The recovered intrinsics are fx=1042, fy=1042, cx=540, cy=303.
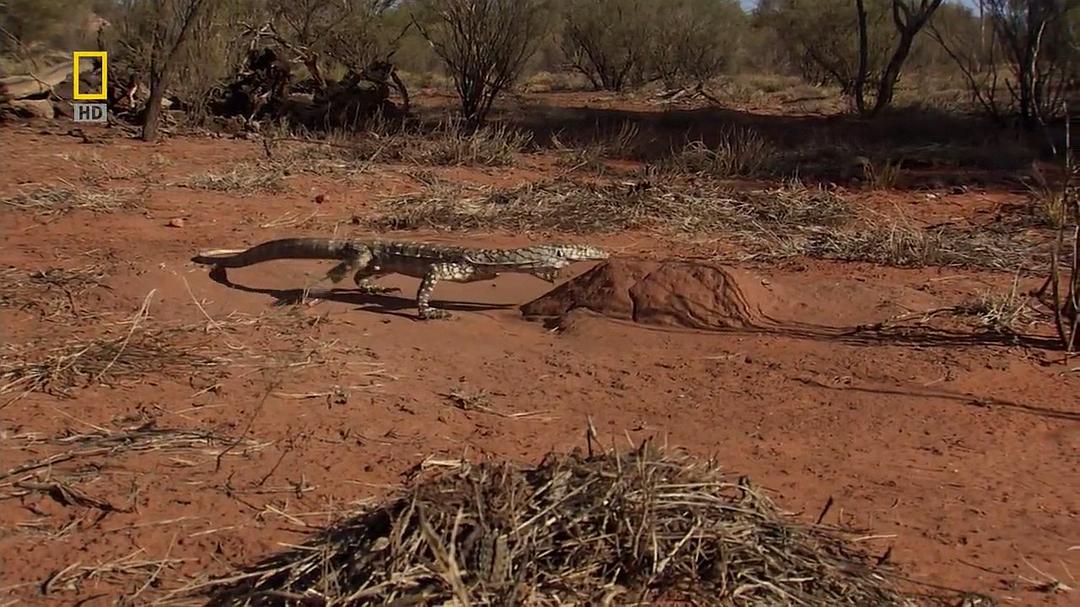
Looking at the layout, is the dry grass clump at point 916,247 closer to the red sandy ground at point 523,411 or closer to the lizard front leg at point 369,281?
the red sandy ground at point 523,411

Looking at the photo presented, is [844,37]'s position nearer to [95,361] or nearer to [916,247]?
[916,247]

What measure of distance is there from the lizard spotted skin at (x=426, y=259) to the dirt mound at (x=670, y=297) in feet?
0.74

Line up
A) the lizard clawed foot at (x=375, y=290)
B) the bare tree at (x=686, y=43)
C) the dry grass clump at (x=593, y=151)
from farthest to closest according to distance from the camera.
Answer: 1. the bare tree at (x=686, y=43)
2. the dry grass clump at (x=593, y=151)
3. the lizard clawed foot at (x=375, y=290)

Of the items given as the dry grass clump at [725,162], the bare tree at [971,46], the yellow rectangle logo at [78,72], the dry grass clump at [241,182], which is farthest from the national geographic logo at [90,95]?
the bare tree at [971,46]

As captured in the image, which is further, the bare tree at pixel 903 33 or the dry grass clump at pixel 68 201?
the bare tree at pixel 903 33

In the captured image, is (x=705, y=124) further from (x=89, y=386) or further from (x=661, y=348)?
(x=89, y=386)

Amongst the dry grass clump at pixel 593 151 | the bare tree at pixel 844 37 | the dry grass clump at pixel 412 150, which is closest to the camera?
the dry grass clump at pixel 412 150

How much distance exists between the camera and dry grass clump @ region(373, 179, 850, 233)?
9898 millimetres

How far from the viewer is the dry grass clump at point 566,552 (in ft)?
10.0

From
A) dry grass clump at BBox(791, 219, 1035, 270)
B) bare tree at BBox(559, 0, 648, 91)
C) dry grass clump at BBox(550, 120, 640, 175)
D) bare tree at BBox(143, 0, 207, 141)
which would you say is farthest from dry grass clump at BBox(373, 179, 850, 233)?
bare tree at BBox(559, 0, 648, 91)

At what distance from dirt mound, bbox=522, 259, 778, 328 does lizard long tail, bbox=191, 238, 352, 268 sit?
1.41 meters

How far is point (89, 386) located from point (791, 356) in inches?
153

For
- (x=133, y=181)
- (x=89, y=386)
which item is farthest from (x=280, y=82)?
(x=89, y=386)

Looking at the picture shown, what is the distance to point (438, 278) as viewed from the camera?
22.7 ft
